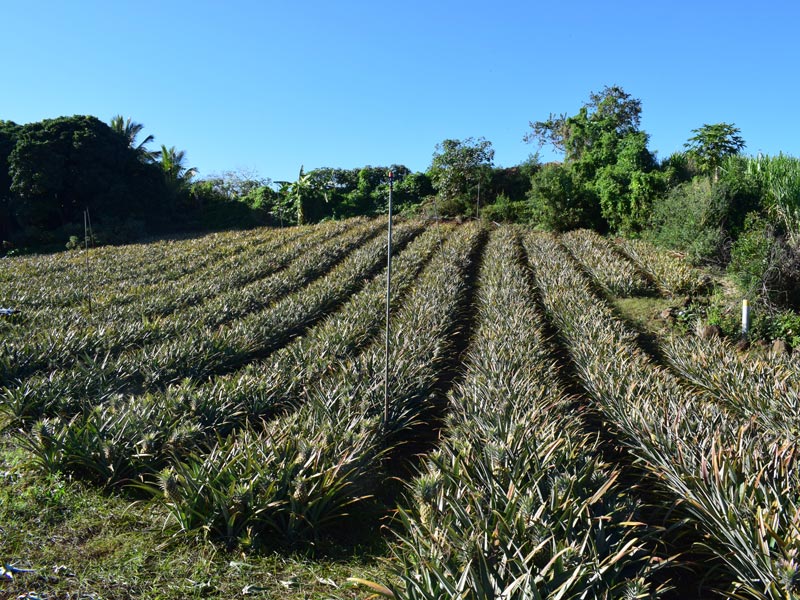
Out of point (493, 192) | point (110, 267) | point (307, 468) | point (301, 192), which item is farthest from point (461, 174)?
point (307, 468)

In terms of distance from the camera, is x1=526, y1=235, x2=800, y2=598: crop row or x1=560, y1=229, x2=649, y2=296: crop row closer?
x1=526, y1=235, x2=800, y2=598: crop row

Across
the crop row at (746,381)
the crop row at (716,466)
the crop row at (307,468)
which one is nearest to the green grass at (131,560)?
the crop row at (307,468)

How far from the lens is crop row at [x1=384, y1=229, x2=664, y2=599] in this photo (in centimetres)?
269

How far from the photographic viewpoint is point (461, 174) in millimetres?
30766

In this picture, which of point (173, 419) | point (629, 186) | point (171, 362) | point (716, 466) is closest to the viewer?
point (716, 466)

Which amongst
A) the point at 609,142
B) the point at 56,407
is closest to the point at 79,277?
the point at 56,407

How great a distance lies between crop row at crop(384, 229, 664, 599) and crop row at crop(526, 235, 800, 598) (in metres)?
0.53

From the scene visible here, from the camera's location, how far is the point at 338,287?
44.2 feet

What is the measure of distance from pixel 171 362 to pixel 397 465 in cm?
393

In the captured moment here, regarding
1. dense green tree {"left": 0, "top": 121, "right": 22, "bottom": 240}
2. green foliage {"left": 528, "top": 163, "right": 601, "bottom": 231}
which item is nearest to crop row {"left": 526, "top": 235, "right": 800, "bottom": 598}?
green foliage {"left": 528, "top": 163, "right": 601, "bottom": 231}

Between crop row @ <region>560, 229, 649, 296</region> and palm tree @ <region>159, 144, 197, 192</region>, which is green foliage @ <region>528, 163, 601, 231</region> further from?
palm tree @ <region>159, 144, 197, 192</region>

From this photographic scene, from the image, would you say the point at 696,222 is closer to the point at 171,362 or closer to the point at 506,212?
the point at 506,212

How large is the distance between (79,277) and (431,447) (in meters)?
15.2

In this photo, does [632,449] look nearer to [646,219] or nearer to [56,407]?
[56,407]
